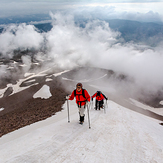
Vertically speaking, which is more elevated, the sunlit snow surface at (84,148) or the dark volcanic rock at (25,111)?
the sunlit snow surface at (84,148)

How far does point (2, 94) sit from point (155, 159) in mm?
75038

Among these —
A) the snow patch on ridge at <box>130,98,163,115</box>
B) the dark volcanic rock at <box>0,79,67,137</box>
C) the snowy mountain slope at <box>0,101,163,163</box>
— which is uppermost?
the snowy mountain slope at <box>0,101,163,163</box>

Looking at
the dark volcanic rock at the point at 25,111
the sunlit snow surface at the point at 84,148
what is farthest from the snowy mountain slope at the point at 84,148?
the dark volcanic rock at the point at 25,111

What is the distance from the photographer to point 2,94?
→ 65688mm

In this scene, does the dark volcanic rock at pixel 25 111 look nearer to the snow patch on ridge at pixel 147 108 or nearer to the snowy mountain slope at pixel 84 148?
the snowy mountain slope at pixel 84 148

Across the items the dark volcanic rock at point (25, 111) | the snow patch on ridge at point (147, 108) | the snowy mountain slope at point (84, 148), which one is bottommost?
the snow patch on ridge at point (147, 108)

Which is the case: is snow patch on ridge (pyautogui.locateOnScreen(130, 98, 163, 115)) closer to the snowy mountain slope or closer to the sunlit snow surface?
the snowy mountain slope

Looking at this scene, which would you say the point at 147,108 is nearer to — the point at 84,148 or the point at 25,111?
the point at 25,111

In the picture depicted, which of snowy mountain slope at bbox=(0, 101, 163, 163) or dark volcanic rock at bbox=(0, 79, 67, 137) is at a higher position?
snowy mountain slope at bbox=(0, 101, 163, 163)

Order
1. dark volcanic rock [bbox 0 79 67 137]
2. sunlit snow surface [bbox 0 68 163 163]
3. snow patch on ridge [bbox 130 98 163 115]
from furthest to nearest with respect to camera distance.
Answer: snow patch on ridge [bbox 130 98 163 115]
dark volcanic rock [bbox 0 79 67 137]
sunlit snow surface [bbox 0 68 163 163]

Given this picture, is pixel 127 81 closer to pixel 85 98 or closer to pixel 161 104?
pixel 161 104

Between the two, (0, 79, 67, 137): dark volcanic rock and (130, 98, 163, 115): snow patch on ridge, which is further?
(130, 98, 163, 115): snow patch on ridge

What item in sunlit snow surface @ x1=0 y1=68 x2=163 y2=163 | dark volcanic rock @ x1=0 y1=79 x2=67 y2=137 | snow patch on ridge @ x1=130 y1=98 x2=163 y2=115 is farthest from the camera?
snow patch on ridge @ x1=130 y1=98 x2=163 y2=115

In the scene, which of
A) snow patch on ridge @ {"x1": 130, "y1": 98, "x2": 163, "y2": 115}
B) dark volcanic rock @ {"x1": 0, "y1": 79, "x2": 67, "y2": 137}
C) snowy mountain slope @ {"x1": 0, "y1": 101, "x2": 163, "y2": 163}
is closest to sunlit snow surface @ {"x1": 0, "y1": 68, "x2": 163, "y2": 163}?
snowy mountain slope @ {"x1": 0, "y1": 101, "x2": 163, "y2": 163}
